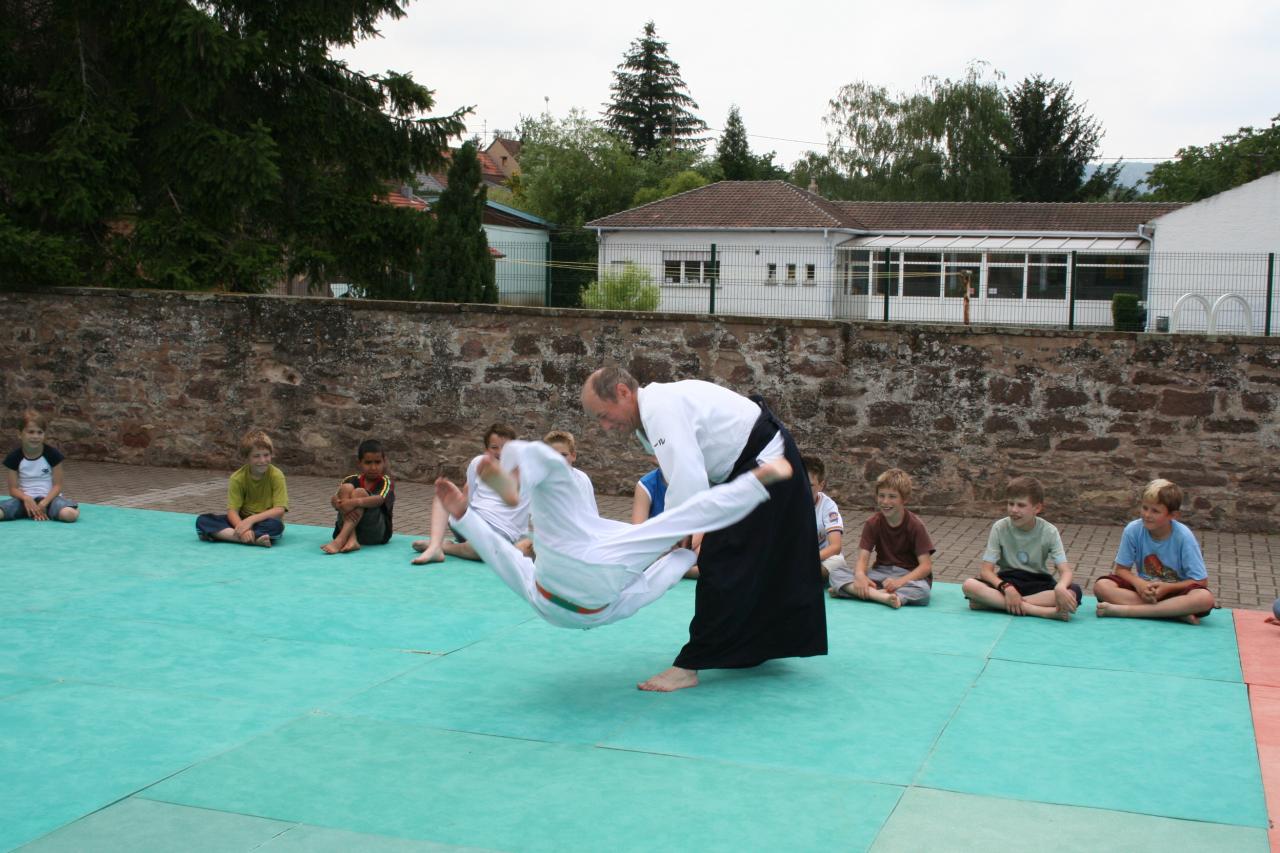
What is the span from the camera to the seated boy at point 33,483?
10.5m

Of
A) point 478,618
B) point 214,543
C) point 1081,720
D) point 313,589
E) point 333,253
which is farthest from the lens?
point 333,253

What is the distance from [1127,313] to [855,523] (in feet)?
18.9

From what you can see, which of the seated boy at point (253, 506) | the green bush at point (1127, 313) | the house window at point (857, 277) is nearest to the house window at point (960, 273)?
the house window at point (857, 277)

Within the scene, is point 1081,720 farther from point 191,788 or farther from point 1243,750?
point 191,788

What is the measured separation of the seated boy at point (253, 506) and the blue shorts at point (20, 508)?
1.58 meters

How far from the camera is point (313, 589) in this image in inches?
323

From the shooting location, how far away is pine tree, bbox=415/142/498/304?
2114cm

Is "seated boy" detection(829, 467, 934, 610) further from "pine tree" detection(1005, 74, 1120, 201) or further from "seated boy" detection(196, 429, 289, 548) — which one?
"pine tree" detection(1005, 74, 1120, 201)

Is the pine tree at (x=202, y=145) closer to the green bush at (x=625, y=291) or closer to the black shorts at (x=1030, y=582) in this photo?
the green bush at (x=625, y=291)

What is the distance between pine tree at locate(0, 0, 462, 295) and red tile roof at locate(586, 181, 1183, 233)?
75.0ft

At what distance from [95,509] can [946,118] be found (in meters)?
49.5

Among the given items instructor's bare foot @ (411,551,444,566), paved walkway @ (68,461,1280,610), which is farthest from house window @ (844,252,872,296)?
instructor's bare foot @ (411,551,444,566)

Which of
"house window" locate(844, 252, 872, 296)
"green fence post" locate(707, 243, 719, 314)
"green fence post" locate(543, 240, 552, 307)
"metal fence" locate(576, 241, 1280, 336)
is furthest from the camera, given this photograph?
"house window" locate(844, 252, 872, 296)

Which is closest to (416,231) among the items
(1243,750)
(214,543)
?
(214,543)
